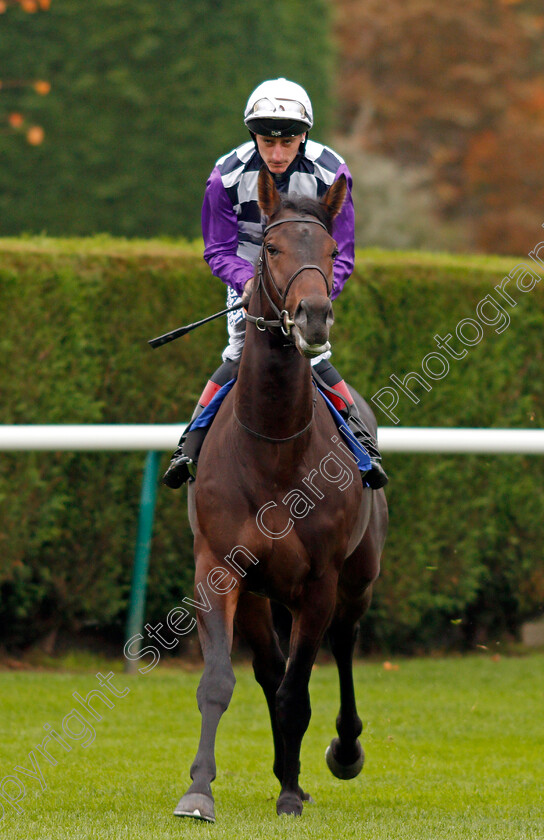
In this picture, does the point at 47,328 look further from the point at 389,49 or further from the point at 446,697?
the point at 389,49

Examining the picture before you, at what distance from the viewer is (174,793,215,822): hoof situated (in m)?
3.93

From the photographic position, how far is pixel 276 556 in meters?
4.30

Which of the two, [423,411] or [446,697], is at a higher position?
[423,411]

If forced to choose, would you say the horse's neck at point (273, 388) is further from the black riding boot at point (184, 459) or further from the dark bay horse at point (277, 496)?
the black riding boot at point (184, 459)

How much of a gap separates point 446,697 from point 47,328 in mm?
2965

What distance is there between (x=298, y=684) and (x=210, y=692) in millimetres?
475

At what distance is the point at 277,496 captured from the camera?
4297 millimetres

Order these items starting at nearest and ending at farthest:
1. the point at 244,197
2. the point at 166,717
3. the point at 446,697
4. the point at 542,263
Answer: the point at 244,197 < the point at 166,717 < the point at 446,697 < the point at 542,263

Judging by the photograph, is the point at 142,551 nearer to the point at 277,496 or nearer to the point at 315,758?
the point at 315,758

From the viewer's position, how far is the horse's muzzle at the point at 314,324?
3.79m

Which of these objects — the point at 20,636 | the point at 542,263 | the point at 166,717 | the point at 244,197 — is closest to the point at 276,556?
the point at 244,197

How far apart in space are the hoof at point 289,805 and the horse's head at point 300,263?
1.59 m

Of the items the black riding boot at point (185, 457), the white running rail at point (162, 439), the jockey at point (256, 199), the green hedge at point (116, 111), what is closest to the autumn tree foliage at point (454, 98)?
the green hedge at point (116, 111)

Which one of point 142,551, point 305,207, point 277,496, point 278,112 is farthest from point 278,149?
point 142,551
